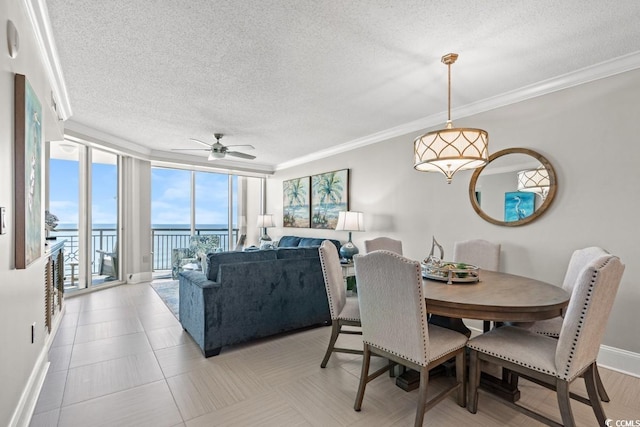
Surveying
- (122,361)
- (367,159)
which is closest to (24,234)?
(122,361)

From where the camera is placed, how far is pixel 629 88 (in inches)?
96.1

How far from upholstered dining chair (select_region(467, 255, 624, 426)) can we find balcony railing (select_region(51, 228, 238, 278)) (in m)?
5.64

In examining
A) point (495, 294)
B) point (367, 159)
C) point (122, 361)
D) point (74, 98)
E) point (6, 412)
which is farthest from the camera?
point (367, 159)

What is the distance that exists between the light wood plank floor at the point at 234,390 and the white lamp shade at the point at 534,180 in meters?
1.62

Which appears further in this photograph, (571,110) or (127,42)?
(571,110)

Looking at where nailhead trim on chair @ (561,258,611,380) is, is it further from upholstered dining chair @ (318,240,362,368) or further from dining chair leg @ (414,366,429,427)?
upholstered dining chair @ (318,240,362,368)

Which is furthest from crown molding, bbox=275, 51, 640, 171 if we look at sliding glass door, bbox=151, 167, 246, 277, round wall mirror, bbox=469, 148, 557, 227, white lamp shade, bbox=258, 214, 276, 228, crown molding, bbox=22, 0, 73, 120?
sliding glass door, bbox=151, 167, 246, 277

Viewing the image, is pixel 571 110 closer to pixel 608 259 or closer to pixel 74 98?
pixel 608 259

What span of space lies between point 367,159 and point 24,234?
156 inches

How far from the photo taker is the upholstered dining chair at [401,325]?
170cm

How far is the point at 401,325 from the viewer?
1771 mm

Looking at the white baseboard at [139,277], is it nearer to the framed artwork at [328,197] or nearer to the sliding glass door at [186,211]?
the sliding glass door at [186,211]

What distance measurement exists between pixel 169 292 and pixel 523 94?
17.9 ft

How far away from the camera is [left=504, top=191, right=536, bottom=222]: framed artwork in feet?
9.71
